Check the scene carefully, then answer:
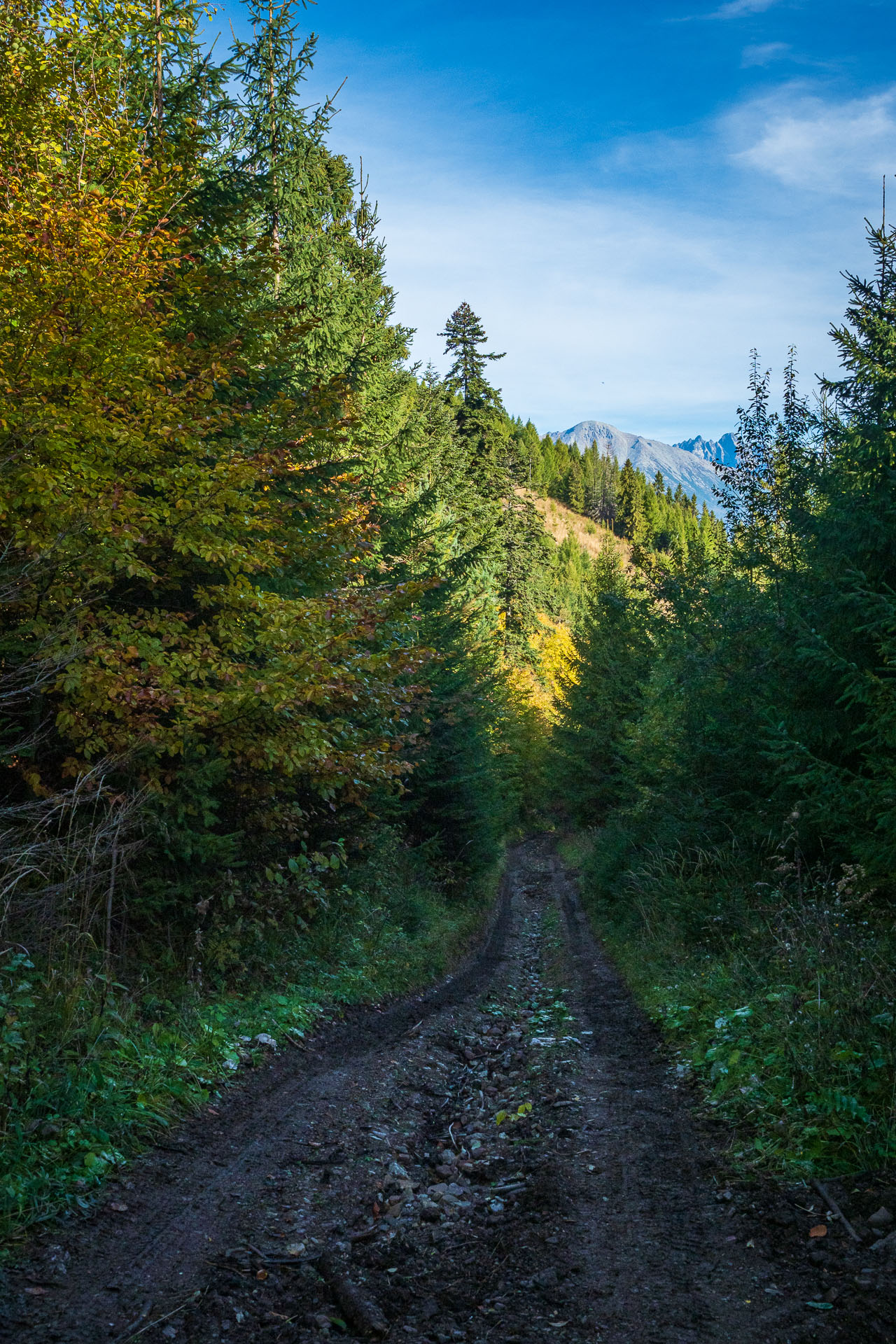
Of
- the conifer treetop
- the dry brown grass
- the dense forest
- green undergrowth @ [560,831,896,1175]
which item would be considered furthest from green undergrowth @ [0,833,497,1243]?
the dry brown grass

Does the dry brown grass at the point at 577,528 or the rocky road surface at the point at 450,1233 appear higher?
the dry brown grass at the point at 577,528

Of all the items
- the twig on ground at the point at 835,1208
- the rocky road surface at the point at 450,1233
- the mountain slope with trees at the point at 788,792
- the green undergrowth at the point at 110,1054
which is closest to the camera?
the rocky road surface at the point at 450,1233

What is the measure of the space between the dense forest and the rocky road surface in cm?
53

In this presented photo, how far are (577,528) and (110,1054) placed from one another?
132997mm

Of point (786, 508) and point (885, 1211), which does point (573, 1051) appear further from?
point (786, 508)

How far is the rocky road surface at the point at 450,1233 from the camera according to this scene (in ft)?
11.4

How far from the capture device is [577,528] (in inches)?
5256

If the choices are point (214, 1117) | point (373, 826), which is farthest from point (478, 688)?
point (214, 1117)

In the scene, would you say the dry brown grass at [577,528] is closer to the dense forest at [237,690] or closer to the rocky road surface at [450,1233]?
the dense forest at [237,690]

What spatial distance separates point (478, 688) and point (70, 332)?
13.9m

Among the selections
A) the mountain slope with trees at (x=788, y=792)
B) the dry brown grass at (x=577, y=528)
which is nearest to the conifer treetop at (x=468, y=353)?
the mountain slope with trees at (x=788, y=792)

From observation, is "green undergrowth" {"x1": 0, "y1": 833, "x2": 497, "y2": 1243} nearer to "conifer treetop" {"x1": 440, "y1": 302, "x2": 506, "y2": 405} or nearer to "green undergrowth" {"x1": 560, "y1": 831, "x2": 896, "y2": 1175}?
"green undergrowth" {"x1": 560, "y1": 831, "x2": 896, "y2": 1175}

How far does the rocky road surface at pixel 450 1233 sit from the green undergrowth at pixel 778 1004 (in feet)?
1.29

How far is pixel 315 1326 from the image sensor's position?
3.54 m
